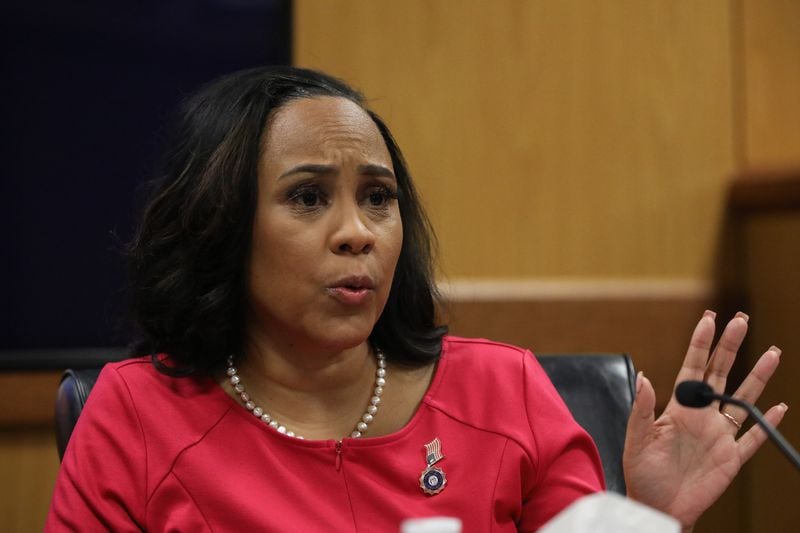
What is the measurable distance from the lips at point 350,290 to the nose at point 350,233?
4 cm

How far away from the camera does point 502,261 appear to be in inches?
120

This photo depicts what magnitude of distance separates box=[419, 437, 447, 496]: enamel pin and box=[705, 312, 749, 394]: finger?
1.31 ft

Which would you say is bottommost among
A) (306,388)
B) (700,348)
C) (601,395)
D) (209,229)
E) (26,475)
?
(26,475)

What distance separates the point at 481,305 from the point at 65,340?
109cm

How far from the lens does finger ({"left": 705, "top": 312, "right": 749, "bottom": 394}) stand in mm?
1512

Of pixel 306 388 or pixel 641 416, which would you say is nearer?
pixel 641 416

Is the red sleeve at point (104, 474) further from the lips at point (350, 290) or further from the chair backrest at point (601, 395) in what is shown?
the chair backrest at point (601, 395)

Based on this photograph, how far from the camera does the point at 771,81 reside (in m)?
3.27

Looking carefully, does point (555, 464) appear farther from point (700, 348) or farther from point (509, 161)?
point (509, 161)

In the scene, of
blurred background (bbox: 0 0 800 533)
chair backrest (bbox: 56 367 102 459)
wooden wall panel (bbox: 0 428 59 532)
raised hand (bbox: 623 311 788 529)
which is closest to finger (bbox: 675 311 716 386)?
raised hand (bbox: 623 311 788 529)

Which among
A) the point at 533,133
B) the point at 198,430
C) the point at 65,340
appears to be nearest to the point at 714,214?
the point at 533,133

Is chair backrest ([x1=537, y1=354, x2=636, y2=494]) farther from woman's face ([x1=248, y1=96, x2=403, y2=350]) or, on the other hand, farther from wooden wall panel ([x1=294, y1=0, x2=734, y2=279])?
wooden wall panel ([x1=294, y1=0, x2=734, y2=279])

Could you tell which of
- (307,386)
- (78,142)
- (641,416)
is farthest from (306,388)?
(78,142)

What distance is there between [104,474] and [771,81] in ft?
8.15
